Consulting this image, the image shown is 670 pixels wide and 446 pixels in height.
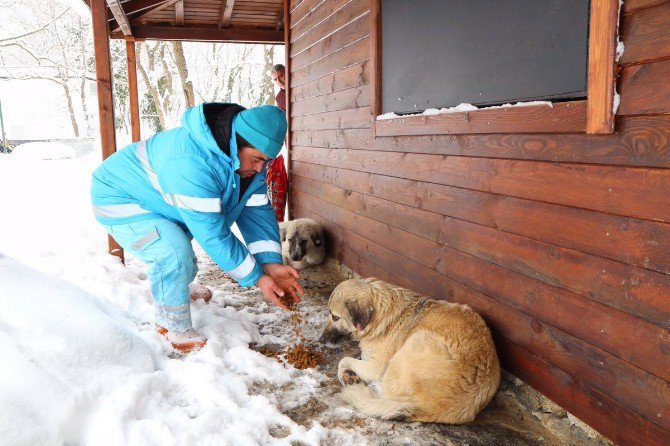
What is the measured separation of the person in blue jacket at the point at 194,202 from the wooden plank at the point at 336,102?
1.80m

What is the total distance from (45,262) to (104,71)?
2625 millimetres

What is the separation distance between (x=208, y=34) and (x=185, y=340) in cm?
788

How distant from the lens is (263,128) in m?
3.32

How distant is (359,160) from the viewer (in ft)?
18.6

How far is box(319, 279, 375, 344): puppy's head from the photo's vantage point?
356 centimetres

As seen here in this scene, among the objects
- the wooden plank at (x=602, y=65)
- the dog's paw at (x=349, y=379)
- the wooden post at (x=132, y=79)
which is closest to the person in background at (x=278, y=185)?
the wooden post at (x=132, y=79)

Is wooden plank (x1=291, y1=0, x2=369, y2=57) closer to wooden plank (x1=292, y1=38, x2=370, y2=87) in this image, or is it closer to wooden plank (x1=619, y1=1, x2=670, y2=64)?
wooden plank (x1=292, y1=38, x2=370, y2=87)

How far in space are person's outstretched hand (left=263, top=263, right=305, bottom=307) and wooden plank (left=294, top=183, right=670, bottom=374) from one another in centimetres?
125

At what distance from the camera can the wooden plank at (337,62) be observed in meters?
5.31

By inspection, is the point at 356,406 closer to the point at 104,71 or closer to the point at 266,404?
the point at 266,404

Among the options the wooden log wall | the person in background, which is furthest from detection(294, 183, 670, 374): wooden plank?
the person in background

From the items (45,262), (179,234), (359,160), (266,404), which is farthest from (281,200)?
(266,404)

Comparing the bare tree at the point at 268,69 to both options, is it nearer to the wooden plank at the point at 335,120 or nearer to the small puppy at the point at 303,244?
the wooden plank at the point at 335,120

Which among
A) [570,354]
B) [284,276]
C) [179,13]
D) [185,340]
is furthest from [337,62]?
[179,13]
